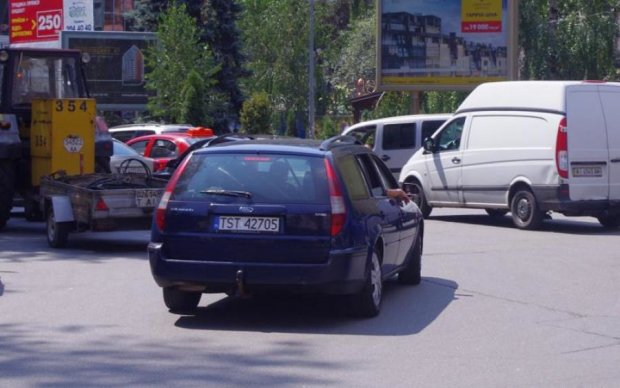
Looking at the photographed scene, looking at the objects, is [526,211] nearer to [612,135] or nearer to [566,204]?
[566,204]

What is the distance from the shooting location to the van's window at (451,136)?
19891mm

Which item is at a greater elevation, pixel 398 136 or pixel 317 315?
pixel 398 136

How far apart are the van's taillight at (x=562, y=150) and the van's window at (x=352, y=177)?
311 inches

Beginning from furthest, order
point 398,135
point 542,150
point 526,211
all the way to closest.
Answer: point 398,135 < point 526,211 < point 542,150

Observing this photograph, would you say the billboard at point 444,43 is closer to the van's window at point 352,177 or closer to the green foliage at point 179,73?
the green foliage at point 179,73

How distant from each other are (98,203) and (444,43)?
1914cm

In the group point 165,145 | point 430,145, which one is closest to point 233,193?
point 430,145

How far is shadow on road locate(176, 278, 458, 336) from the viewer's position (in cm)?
966

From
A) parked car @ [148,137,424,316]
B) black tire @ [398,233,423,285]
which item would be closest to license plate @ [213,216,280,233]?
parked car @ [148,137,424,316]

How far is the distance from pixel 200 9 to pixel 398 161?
2490 cm

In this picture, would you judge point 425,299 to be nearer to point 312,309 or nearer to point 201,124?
point 312,309

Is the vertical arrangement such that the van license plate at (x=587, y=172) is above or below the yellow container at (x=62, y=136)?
below

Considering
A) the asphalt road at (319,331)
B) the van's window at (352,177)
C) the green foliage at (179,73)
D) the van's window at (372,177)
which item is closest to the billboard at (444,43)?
the green foliage at (179,73)

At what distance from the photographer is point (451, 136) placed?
2014cm
